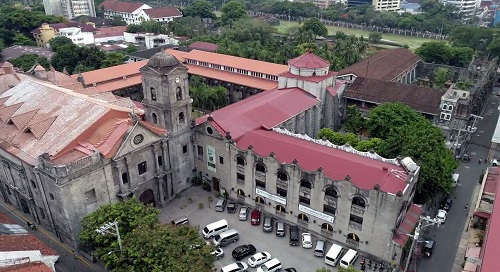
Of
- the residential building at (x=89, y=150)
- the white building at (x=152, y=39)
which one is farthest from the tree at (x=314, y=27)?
the residential building at (x=89, y=150)

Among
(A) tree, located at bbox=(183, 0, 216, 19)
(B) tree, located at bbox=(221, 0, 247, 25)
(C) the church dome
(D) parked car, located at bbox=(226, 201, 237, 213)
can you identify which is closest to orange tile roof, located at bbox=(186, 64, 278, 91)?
(D) parked car, located at bbox=(226, 201, 237, 213)

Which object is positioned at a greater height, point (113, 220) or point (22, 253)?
point (113, 220)

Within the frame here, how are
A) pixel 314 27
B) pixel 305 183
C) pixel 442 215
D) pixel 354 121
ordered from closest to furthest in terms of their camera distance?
1. pixel 305 183
2. pixel 442 215
3. pixel 354 121
4. pixel 314 27

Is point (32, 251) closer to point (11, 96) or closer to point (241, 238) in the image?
point (241, 238)

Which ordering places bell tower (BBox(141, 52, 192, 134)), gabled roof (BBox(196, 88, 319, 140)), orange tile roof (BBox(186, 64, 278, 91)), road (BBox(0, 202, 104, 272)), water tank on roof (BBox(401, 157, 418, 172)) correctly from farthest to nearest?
orange tile roof (BBox(186, 64, 278, 91)) < gabled roof (BBox(196, 88, 319, 140)) < bell tower (BBox(141, 52, 192, 134)) < water tank on roof (BBox(401, 157, 418, 172)) < road (BBox(0, 202, 104, 272))

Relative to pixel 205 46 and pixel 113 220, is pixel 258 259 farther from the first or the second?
pixel 205 46

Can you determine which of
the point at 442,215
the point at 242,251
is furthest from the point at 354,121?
the point at 242,251

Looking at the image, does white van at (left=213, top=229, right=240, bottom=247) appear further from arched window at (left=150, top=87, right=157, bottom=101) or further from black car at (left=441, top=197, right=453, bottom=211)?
black car at (left=441, top=197, right=453, bottom=211)
